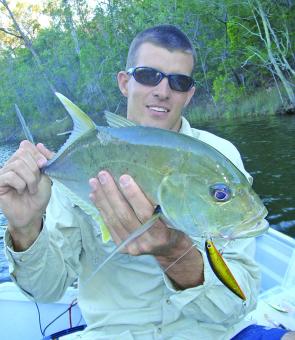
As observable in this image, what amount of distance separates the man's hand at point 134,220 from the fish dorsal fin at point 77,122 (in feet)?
0.88

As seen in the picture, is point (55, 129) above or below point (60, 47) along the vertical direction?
below

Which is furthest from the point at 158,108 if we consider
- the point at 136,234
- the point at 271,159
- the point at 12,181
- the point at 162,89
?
the point at 271,159

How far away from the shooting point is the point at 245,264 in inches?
102

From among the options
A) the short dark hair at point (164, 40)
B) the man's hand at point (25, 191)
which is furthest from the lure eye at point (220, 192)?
the short dark hair at point (164, 40)

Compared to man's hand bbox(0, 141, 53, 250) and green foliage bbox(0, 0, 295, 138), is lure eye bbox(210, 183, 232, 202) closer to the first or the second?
man's hand bbox(0, 141, 53, 250)

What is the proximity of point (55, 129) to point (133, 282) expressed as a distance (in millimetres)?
52717

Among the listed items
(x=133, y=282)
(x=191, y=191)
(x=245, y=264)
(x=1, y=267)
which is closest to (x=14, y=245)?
(x=133, y=282)

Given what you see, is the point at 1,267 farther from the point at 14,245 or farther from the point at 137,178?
the point at 137,178

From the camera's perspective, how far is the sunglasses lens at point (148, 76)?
3.25 metres

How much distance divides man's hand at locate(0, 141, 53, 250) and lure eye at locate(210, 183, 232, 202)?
0.94 metres

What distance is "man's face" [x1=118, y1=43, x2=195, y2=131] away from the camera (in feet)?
10.8

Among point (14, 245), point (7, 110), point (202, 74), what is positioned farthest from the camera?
point (7, 110)

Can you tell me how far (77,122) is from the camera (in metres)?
2.15

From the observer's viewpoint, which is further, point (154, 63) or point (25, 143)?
point (154, 63)
